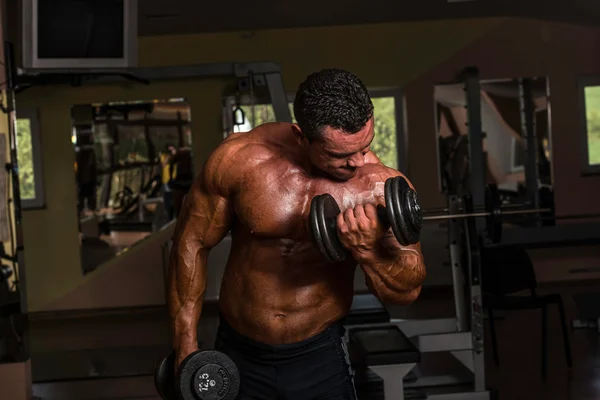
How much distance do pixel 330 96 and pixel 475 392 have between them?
6.90ft

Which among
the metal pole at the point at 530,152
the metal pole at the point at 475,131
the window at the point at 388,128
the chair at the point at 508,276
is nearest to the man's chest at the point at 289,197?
the chair at the point at 508,276

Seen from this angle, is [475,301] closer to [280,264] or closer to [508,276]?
[508,276]

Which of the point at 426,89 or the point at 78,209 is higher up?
the point at 426,89

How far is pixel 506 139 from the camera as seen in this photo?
19.1ft

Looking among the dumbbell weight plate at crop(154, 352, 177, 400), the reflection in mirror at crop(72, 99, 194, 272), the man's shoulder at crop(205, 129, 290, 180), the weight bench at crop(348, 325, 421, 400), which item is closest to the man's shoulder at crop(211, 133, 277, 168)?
the man's shoulder at crop(205, 129, 290, 180)

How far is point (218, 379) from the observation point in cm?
145

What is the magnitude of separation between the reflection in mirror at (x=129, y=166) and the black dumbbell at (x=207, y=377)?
4.38m

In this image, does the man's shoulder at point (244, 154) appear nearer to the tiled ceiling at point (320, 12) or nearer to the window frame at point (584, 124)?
the tiled ceiling at point (320, 12)

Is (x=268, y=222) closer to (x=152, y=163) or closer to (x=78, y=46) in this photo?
(x=78, y=46)

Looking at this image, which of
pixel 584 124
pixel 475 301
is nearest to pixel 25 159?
pixel 475 301

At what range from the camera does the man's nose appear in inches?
52.3

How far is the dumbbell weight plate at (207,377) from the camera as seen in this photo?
1.45m

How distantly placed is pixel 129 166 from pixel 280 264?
14.6ft

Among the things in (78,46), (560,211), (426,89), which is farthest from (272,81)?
(560,211)
